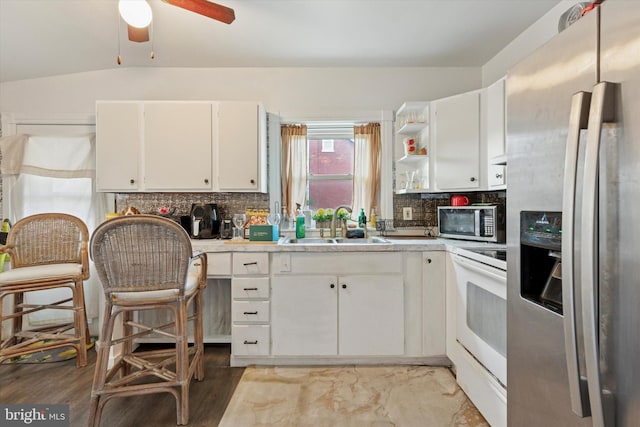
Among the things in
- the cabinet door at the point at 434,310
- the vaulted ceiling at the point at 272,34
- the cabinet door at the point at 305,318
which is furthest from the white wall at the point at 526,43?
the cabinet door at the point at 305,318

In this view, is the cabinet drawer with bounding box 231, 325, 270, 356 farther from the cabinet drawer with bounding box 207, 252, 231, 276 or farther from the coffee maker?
the coffee maker

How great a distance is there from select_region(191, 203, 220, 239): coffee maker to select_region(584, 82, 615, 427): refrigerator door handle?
246 cm

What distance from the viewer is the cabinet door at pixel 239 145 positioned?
2547mm

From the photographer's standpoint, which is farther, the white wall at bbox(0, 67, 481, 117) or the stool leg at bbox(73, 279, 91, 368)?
the white wall at bbox(0, 67, 481, 117)

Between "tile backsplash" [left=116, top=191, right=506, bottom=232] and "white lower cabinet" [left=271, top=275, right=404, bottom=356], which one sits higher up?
"tile backsplash" [left=116, top=191, right=506, bottom=232]

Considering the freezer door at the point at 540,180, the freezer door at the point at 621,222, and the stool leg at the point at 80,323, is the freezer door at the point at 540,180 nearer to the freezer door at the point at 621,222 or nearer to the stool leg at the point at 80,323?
the freezer door at the point at 621,222

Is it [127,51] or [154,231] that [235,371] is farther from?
[127,51]

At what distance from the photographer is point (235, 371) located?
2201 millimetres

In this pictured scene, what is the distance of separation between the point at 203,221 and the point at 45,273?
112 centimetres

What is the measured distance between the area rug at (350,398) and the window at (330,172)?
1.50 meters

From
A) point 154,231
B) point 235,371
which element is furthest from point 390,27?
point 235,371

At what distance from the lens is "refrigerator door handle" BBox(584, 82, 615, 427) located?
2.22 feet

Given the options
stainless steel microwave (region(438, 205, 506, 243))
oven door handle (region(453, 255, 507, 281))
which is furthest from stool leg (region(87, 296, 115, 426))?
stainless steel microwave (region(438, 205, 506, 243))

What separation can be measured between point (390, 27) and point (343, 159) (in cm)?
118
